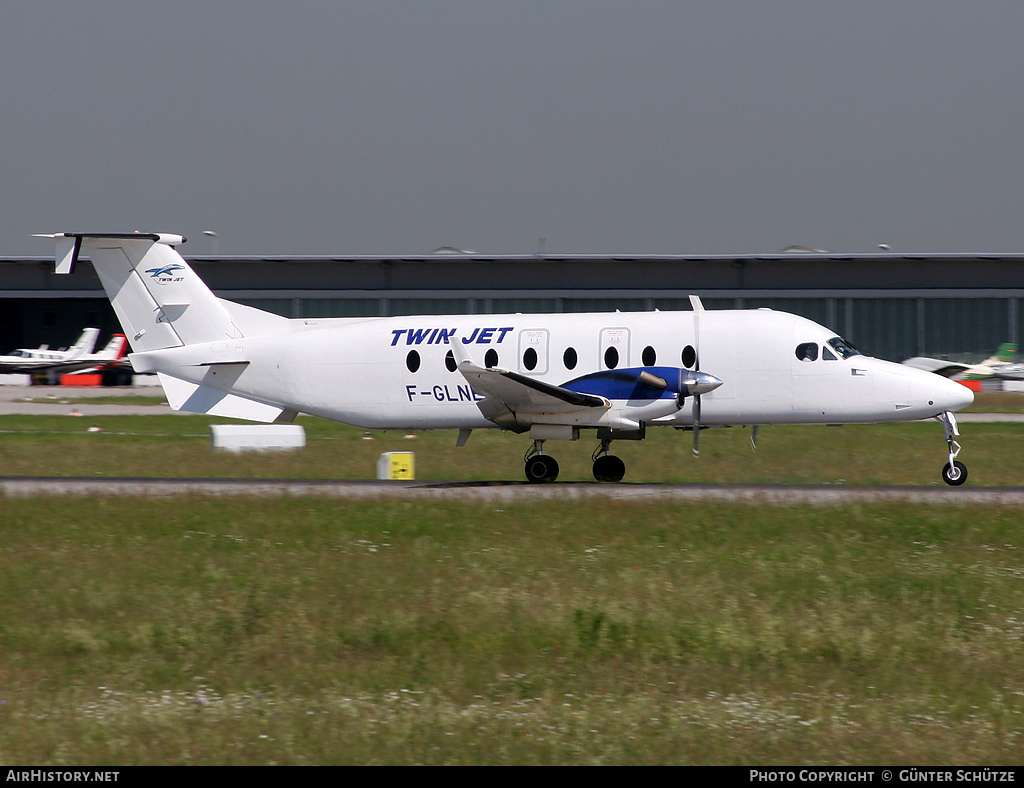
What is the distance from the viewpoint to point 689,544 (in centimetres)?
1478

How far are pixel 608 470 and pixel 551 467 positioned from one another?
129 centimetres

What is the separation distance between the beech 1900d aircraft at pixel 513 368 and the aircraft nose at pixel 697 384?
40 millimetres

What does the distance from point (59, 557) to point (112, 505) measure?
10.9 feet

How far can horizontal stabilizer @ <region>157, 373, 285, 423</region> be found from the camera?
21.6 meters

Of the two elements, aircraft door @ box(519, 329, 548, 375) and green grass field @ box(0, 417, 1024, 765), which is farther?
aircraft door @ box(519, 329, 548, 375)

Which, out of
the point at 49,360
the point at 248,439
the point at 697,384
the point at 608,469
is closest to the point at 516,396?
the point at 608,469

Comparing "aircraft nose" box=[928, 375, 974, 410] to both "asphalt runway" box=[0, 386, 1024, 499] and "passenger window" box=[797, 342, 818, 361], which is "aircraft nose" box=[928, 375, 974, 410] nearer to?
"asphalt runway" box=[0, 386, 1024, 499]

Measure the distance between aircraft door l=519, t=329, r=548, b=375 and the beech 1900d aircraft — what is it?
25mm

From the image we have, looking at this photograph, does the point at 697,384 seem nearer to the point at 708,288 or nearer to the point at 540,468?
the point at 540,468

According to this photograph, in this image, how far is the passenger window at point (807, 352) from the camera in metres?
19.5

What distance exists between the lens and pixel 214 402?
21.6 metres

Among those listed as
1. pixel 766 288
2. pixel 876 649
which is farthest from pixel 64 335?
pixel 876 649

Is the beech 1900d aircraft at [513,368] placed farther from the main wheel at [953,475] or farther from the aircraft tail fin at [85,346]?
the aircraft tail fin at [85,346]

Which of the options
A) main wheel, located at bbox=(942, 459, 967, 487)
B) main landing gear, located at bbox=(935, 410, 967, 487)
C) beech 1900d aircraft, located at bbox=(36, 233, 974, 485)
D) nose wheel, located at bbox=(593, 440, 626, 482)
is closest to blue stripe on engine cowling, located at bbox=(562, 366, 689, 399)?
beech 1900d aircraft, located at bbox=(36, 233, 974, 485)
